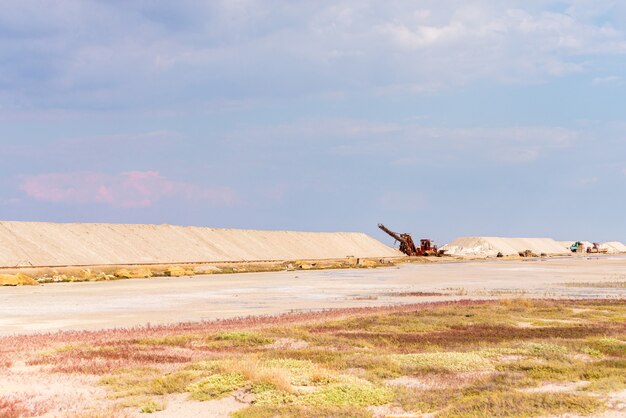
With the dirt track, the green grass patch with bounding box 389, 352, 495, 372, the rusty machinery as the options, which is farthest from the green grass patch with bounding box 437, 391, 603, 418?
the rusty machinery

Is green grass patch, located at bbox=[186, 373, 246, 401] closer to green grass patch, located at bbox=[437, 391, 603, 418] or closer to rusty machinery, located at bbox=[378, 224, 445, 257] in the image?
green grass patch, located at bbox=[437, 391, 603, 418]

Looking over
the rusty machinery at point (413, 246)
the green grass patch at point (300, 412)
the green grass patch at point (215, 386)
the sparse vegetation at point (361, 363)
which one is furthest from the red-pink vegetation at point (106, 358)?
the rusty machinery at point (413, 246)

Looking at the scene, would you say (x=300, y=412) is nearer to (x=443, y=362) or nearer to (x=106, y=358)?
(x=443, y=362)

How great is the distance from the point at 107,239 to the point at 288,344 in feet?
301

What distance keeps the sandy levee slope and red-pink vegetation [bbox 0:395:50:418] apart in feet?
241

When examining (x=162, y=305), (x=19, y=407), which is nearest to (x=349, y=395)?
(x=19, y=407)

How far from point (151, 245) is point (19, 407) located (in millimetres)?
100827

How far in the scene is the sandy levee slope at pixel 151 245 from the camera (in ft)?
299

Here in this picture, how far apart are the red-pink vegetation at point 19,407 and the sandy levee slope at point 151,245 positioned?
73.3 m

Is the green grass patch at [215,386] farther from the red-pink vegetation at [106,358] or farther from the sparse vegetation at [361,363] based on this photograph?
the red-pink vegetation at [106,358]

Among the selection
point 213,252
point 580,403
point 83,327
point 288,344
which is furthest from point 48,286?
point 213,252

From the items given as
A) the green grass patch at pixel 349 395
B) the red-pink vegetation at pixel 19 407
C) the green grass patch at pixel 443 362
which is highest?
the green grass patch at pixel 443 362

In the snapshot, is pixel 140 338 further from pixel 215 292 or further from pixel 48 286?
pixel 48 286

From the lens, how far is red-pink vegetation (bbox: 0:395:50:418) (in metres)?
13.3
